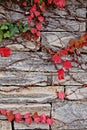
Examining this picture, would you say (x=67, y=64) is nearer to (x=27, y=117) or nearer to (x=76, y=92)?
(x=76, y=92)

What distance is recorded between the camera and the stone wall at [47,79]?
181cm

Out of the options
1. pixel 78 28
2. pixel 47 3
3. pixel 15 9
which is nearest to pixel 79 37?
pixel 78 28

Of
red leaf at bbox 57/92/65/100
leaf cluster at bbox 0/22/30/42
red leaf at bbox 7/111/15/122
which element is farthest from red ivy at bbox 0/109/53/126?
leaf cluster at bbox 0/22/30/42

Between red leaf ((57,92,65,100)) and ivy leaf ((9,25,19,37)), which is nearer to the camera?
ivy leaf ((9,25,19,37))

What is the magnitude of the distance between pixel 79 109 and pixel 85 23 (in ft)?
1.87

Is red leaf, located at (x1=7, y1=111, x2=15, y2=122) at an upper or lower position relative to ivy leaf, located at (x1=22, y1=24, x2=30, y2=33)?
lower

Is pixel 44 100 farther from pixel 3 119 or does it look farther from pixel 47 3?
pixel 47 3

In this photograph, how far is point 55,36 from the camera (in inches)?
72.1

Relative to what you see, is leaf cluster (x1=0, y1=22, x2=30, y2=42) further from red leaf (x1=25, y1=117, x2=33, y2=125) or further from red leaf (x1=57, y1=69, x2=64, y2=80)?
red leaf (x1=25, y1=117, x2=33, y2=125)

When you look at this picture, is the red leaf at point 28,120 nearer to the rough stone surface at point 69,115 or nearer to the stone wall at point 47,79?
the stone wall at point 47,79

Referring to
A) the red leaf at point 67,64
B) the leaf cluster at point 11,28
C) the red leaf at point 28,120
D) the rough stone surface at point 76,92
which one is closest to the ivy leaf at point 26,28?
the leaf cluster at point 11,28

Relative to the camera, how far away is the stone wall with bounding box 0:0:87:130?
181 cm

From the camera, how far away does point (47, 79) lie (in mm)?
1894

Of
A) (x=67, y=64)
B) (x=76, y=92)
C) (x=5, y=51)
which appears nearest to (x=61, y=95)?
(x=76, y=92)
